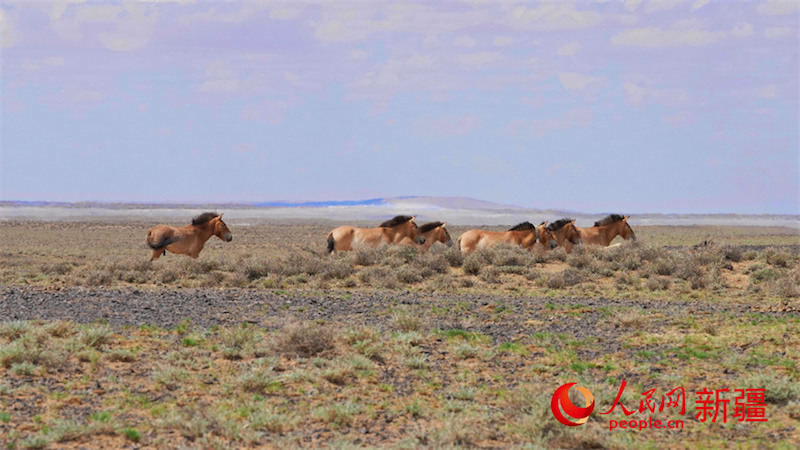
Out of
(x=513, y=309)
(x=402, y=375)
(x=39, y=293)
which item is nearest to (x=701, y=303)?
(x=513, y=309)

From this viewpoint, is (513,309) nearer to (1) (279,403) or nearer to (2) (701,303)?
(2) (701,303)

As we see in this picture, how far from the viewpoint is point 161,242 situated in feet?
86.1

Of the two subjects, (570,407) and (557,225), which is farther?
(557,225)

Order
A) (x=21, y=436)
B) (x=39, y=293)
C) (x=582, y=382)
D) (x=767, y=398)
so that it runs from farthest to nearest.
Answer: (x=39, y=293) < (x=582, y=382) < (x=767, y=398) < (x=21, y=436)

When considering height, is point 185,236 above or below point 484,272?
above

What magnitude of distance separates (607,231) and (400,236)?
8.25 metres

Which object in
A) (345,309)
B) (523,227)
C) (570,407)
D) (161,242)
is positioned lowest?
(570,407)

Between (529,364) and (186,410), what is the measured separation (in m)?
4.39

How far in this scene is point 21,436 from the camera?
A: 26.1 feet

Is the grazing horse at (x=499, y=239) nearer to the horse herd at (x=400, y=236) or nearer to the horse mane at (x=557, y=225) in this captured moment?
the horse herd at (x=400, y=236)

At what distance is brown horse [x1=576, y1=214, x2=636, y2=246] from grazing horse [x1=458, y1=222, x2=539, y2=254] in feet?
11.1

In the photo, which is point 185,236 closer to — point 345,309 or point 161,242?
point 161,242

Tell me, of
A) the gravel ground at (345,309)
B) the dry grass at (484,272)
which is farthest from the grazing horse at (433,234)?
the gravel ground at (345,309)

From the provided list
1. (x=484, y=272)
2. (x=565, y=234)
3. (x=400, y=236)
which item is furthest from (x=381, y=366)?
(x=565, y=234)
